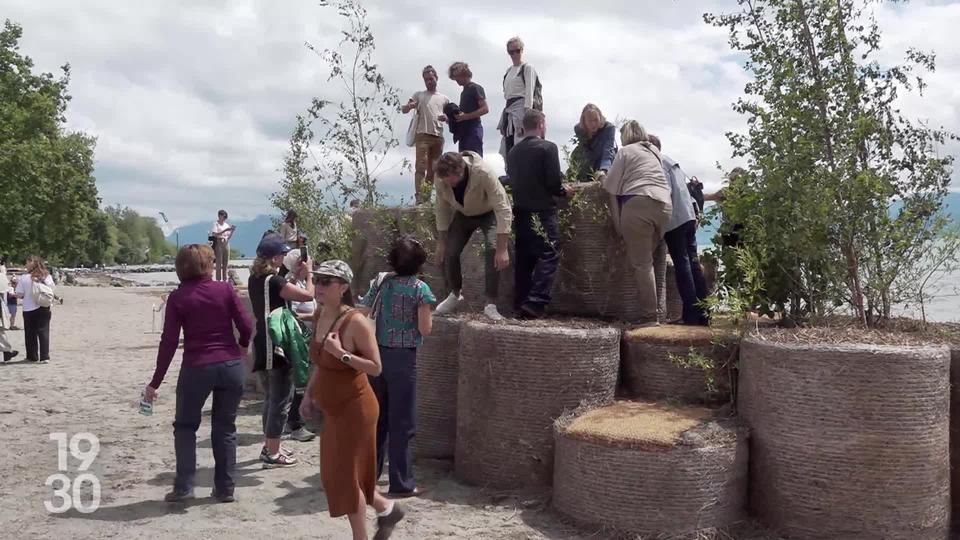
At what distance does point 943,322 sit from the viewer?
6.79 metres

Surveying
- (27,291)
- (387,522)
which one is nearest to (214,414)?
(387,522)

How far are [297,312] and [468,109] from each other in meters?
3.05

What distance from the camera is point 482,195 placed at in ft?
23.0

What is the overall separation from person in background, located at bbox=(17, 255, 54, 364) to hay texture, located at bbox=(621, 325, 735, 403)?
10.4 m

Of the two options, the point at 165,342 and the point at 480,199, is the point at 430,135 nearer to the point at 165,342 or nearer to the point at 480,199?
the point at 480,199

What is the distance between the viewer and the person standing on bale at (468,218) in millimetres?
6906

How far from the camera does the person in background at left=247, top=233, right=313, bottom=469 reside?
6.77 metres

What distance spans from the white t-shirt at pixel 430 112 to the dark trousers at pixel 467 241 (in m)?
2.78

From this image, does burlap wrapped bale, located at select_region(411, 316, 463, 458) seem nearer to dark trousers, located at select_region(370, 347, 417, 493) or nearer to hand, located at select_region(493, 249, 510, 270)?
hand, located at select_region(493, 249, 510, 270)

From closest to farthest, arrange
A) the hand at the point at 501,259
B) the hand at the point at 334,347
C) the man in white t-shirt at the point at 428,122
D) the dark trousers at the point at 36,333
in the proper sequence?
the hand at the point at 334,347, the hand at the point at 501,259, the man in white t-shirt at the point at 428,122, the dark trousers at the point at 36,333

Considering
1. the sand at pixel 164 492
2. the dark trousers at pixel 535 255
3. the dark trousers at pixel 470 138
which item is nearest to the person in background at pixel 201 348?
the sand at pixel 164 492

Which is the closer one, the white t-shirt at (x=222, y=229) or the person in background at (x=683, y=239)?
the person in background at (x=683, y=239)

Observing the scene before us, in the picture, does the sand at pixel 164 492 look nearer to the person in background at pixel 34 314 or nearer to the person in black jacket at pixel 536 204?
the person in black jacket at pixel 536 204

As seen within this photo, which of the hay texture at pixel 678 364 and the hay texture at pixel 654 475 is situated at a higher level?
the hay texture at pixel 678 364
